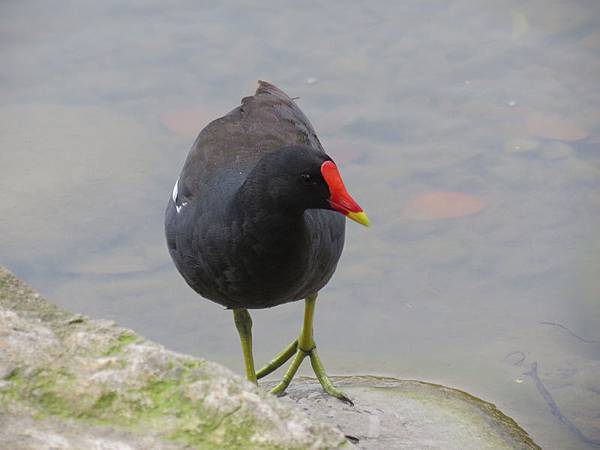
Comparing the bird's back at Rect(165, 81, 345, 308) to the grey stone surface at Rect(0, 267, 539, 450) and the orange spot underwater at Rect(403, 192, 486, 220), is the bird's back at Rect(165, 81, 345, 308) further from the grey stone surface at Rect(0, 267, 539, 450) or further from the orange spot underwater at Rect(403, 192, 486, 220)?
the orange spot underwater at Rect(403, 192, 486, 220)

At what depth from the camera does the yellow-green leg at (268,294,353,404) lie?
4.16 m

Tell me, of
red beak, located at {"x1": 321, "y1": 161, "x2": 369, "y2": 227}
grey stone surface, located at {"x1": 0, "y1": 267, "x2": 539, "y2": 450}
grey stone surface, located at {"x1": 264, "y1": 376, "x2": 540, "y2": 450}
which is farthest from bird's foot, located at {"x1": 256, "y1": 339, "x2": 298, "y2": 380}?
grey stone surface, located at {"x1": 0, "y1": 267, "x2": 539, "y2": 450}

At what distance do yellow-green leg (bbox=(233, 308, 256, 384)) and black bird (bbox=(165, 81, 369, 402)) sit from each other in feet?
1.32

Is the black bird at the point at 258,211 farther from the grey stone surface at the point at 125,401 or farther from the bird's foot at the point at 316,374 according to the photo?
the grey stone surface at the point at 125,401

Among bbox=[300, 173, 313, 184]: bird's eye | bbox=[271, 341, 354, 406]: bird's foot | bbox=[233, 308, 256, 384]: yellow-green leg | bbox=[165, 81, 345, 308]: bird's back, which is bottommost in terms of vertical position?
bbox=[271, 341, 354, 406]: bird's foot

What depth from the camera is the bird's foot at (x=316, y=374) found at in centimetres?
405

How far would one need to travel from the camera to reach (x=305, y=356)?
446cm

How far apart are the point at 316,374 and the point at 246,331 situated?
0.34 metres

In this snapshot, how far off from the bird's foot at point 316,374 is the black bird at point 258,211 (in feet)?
0.10

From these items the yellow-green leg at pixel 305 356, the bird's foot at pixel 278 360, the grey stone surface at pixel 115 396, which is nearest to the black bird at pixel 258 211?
the yellow-green leg at pixel 305 356

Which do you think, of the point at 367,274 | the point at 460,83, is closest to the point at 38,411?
the point at 367,274

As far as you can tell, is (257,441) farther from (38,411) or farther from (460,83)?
(460,83)

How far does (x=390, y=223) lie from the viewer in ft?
17.6

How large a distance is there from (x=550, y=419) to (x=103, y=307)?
6.98 ft
